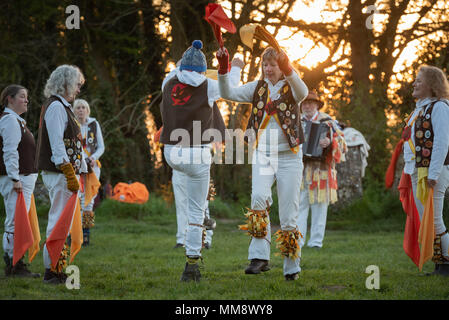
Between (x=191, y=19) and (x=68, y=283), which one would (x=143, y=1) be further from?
(x=68, y=283)

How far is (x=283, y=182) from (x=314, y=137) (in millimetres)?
3209

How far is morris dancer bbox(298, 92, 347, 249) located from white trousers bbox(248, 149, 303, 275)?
120 inches

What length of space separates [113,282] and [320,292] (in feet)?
6.15

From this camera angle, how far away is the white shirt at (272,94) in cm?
499

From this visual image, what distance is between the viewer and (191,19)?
48.7 feet

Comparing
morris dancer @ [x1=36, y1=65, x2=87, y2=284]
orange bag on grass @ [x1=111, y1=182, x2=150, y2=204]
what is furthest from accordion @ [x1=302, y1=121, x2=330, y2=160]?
orange bag on grass @ [x1=111, y1=182, x2=150, y2=204]

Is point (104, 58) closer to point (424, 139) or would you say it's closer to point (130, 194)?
point (130, 194)

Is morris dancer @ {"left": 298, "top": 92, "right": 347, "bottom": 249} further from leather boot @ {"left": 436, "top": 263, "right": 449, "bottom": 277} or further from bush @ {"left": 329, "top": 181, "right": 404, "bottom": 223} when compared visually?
bush @ {"left": 329, "top": 181, "right": 404, "bottom": 223}

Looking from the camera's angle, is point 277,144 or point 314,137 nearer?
point 277,144

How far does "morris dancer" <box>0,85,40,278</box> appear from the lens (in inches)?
215

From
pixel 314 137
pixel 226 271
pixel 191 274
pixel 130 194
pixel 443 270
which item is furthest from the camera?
pixel 130 194

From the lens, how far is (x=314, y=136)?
8.18m

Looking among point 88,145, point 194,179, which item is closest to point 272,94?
point 194,179

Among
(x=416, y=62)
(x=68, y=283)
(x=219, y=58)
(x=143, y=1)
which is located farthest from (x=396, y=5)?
(x=68, y=283)
